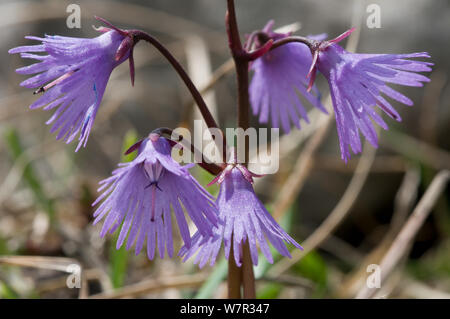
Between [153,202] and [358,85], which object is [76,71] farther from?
[358,85]

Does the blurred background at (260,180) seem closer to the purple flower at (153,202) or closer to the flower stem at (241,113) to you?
the flower stem at (241,113)

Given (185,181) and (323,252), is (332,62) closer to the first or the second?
(185,181)

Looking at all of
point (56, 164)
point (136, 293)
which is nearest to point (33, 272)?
point (136, 293)

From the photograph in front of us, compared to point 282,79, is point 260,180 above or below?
below

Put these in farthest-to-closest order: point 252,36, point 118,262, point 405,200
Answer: point 405,200
point 118,262
point 252,36

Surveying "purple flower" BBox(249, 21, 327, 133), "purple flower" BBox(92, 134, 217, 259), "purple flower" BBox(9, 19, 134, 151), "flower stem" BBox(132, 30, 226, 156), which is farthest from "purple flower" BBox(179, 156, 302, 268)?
"purple flower" BBox(249, 21, 327, 133)

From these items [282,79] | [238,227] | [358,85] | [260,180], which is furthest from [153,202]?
[260,180]

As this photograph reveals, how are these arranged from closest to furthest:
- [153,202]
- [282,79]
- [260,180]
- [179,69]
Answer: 1. [153,202]
2. [179,69]
3. [282,79]
4. [260,180]
